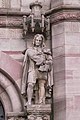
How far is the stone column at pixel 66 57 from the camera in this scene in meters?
14.7

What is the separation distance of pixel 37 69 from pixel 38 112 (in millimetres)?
1117

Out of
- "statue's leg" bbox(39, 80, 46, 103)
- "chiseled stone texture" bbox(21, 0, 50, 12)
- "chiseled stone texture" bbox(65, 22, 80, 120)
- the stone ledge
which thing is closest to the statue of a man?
"statue's leg" bbox(39, 80, 46, 103)

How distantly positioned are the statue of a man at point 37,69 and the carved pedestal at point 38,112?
0.20 m

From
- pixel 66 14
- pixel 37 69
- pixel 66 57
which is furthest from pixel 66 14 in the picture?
pixel 37 69

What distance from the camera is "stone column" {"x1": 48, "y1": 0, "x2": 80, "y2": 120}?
48.1ft

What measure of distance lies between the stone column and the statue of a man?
31cm

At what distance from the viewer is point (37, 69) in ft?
49.0

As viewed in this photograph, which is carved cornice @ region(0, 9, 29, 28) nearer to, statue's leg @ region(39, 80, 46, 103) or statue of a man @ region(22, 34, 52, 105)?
statue of a man @ region(22, 34, 52, 105)

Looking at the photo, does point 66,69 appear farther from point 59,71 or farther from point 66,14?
point 66,14

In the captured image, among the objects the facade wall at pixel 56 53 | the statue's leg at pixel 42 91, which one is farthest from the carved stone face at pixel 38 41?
the statue's leg at pixel 42 91

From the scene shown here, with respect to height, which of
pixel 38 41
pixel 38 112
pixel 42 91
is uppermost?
pixel 38 41

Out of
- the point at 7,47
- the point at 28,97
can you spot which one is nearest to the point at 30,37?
the point at 7,47

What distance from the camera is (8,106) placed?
15078 mm

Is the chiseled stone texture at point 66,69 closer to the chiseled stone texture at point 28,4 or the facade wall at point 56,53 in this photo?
the facade wall at point 56,53
